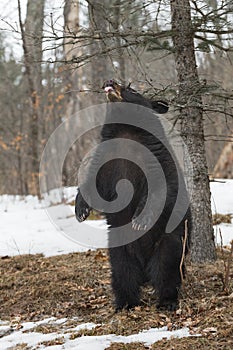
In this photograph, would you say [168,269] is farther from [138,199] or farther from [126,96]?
[126,96]

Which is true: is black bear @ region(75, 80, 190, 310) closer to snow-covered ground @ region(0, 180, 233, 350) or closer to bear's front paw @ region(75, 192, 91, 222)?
bear's front paw @ region(75, 192, 91, 222)

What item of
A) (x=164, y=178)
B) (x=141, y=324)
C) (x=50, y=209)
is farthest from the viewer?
(x=50, y=209)

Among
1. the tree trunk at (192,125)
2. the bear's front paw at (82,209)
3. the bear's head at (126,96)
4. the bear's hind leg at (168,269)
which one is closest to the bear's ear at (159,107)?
the bear's head at (126,96)

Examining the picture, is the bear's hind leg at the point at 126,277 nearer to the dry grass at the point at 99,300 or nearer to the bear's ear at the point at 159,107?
the dry grass at the point at 99,300

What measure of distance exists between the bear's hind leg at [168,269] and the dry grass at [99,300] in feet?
0.38

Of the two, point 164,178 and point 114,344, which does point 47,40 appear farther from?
point 114,344

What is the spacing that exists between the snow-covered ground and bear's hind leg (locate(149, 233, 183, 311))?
423 millimetres

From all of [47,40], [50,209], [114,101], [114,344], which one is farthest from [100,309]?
[50,209]

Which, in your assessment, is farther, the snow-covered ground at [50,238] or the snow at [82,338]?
the snow-covered ground at [50,238]

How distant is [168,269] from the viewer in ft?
14.1

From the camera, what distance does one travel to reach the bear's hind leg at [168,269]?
4.29 m

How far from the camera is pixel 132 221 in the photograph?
4.19 metres

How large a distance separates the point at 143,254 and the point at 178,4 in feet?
8.57

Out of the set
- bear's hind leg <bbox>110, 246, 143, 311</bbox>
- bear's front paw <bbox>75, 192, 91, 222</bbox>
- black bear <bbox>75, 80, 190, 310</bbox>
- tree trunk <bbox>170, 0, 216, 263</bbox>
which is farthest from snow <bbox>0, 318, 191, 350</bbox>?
tree trunk <bbox>170, 0, 216, 263</bbox>
